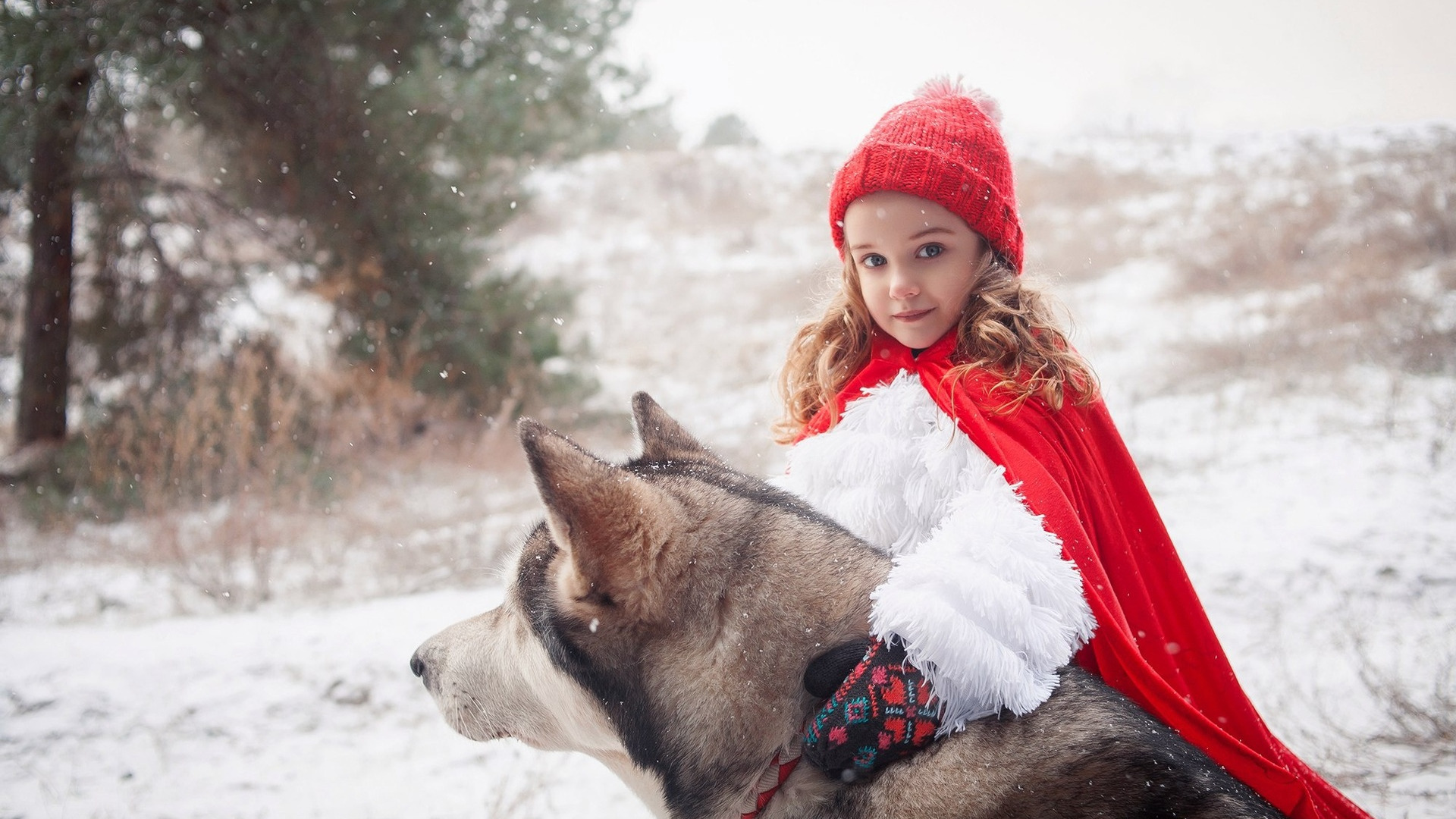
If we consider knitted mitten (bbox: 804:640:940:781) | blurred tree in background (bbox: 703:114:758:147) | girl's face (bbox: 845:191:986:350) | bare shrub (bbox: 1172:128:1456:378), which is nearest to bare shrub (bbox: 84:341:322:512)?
girl's face (bbox: 845:191:986:350)

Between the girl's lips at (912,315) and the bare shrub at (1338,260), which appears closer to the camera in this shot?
the girl's lips at (912,315)

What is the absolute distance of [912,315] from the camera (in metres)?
2.16

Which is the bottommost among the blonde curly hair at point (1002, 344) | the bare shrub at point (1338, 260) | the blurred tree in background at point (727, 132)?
the blonde curly hair at point (1002, 344)

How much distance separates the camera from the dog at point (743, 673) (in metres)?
1.42

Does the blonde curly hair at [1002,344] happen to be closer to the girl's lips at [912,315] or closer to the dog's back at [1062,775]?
the girl's lips at [912,315]

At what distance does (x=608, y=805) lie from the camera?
9.61 feet

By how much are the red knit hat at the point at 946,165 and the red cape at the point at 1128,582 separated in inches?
15.0

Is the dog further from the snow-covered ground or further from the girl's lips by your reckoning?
the snow-covered ground

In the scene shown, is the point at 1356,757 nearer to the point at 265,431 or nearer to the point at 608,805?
the point at 608,805

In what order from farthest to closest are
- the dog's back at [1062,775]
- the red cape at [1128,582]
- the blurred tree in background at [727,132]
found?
the blurred tree in background at [727,132], the red cape at [1128,582], the dog's back at [1062,775]

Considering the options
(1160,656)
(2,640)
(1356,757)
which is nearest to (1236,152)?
(1356,757)

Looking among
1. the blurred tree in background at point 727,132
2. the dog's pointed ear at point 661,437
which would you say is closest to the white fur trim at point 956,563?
the dog's pointed ear at point 661,437

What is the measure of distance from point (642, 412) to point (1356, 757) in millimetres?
3125

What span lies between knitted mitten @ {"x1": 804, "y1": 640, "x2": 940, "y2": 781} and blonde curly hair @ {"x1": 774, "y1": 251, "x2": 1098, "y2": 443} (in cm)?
77
